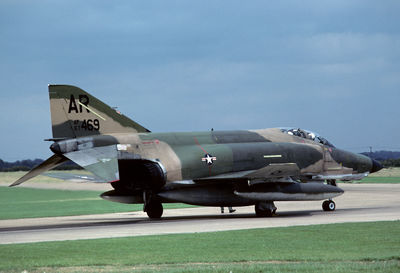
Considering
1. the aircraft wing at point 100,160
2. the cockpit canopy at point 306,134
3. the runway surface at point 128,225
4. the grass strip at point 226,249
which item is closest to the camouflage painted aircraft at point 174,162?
the aircraft wing at point 100,160

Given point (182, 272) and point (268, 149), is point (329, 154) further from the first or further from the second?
point (182, 272)

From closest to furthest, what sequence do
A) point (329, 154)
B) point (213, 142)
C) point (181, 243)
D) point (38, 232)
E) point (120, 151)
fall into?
point (181, 243)
point (38, 232)
point (120, 151)
point (213, 142)
point (329, 154)

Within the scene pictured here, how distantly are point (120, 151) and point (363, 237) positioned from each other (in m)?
11.0

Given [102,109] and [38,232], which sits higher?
[102,109]

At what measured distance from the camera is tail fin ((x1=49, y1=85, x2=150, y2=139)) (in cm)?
2539

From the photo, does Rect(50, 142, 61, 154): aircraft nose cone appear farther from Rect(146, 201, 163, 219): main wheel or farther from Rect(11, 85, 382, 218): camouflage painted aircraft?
Rect(146, 201, 163, 219): main wheel

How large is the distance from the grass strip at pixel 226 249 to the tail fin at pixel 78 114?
8792 millimetres

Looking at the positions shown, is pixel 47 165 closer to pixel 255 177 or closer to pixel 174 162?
pixel 174 162

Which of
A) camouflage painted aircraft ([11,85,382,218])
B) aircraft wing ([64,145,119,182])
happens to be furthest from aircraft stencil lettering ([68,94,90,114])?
aircraft wing ([64,145,119,182])

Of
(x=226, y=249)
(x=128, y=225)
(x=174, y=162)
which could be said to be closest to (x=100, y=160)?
(x=128, y=225)

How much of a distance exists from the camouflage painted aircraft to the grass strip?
6.97m

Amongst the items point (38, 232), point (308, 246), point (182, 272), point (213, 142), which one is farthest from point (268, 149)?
point (182, 272)

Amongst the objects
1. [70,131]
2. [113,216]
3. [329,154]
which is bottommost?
[113,216]

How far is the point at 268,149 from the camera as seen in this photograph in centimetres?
2723
